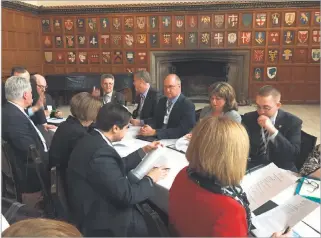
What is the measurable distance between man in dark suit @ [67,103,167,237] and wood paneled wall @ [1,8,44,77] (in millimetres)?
7294

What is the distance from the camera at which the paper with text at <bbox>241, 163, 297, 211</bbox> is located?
1786 millimetres

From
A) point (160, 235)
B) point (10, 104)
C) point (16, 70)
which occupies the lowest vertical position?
point (160, 235)

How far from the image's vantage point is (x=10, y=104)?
292cm

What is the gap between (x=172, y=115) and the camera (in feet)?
11.4

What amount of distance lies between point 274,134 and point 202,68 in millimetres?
7470

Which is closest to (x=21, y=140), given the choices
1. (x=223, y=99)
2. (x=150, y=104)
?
(x=150, y=104)

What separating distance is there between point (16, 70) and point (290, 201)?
4.28 meters

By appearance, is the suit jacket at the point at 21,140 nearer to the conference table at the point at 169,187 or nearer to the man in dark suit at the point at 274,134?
the conference table at the point at 169,187

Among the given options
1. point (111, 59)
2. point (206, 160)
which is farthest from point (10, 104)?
point (111, 59)

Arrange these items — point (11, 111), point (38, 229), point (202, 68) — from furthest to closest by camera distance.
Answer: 1. point (202, 68)
2. point (11, 111)
3. point (38, 229)

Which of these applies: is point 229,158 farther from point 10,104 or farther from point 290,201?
point 10,104

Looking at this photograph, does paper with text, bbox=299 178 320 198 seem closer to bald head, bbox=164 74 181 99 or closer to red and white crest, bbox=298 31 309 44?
bald head, bbox=164 74 181 99

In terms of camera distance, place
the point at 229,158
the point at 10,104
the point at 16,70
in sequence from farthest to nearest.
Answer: the point at 16,70, the point at 10,104, the point at 229,158

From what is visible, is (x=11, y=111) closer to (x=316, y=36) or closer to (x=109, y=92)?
(x=109, y=92)
